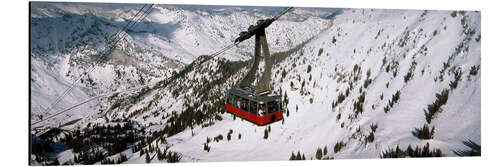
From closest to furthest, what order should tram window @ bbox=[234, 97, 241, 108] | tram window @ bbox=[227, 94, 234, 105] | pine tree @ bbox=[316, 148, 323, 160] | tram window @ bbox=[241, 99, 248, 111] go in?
tram window @ bbox=[241, 99, 248, 111], tram window @ bbox=[234, 97, 241, 108], tram window @ bbox=[227, 94, 234, 105], pine tree @ bbox=[316, 148, 323, 160]

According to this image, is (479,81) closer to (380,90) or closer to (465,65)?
(465,65)

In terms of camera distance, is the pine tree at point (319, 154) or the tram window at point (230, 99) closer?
the tram window at point (230, 99)

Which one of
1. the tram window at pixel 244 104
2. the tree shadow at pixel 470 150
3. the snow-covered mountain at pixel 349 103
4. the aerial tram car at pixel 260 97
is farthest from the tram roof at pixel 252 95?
the tree shadow at pixel 470 150

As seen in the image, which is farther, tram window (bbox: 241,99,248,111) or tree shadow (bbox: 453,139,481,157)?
tram window (bbox: 241,99,248,111)

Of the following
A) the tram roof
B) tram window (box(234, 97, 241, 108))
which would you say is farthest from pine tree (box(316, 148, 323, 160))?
tram window (box(234, 97, 241, 108))

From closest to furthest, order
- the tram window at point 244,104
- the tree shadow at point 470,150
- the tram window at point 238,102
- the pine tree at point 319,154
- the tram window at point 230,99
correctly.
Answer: the tree shadow at point 470,150
the tram window at point 244,104
the tram window at point 238,102
the tram window at point 230,99
the pine tree at point 319,154

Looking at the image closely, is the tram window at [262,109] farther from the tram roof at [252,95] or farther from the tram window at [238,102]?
the tram window at [238,102]

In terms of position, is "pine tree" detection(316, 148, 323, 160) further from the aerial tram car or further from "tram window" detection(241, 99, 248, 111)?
"tram window" detection(241, 99, 248, 111)

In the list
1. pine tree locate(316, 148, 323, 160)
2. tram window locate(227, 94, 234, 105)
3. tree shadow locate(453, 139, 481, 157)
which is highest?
tram window locate(227, 94, 234, 105)
